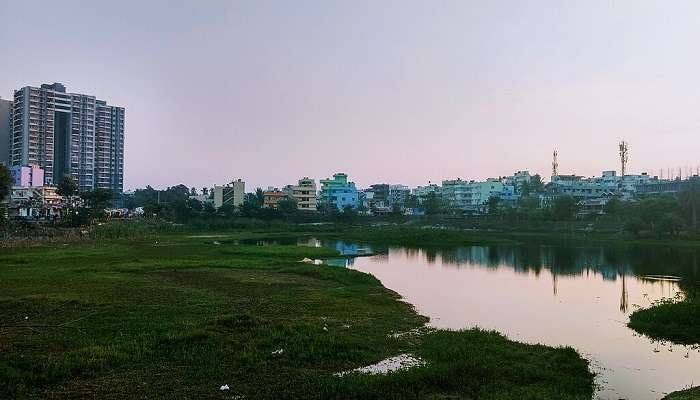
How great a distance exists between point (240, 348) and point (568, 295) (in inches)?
674

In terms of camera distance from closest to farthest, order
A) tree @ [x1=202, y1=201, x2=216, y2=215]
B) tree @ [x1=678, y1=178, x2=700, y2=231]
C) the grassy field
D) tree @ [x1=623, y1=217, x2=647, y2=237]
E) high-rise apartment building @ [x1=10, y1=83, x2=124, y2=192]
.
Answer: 1. the grassy field
2. tree @ [x1=623, y1=217, x2=647, y2=237]
3. tree @ [x1=678, y1=178, x2=700, y2=231]
4. tree @ [x1=202, y1=201, x2=216, y2=215]
5. high-rise apartment building @ [x1=10, y1=83, x2=124, y2=192]

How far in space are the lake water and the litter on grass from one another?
3713 millimetres

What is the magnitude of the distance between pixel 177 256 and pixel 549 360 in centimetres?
2831

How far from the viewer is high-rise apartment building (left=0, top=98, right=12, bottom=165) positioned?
340ft

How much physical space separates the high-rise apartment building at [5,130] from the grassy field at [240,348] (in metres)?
100.0

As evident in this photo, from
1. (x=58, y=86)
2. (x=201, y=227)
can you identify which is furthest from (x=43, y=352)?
(x=58, y=86)

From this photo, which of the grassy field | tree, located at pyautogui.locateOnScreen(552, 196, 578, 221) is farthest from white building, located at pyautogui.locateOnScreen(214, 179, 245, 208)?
the grassy field

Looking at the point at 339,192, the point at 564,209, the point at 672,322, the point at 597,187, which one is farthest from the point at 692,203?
the point at 339,192

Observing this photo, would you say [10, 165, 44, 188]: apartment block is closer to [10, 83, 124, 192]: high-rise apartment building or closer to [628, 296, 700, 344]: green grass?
[10, 83, 124, 192]: high-rise apartment building

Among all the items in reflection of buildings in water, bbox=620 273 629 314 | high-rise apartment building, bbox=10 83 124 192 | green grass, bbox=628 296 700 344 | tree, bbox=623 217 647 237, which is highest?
high-rise apartment building, bbox=10 83 124 192

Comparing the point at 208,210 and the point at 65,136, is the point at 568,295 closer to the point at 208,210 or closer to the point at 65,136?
the point at 208,210

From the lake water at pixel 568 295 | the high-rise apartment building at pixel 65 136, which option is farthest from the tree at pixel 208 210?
the lake water at pixel 568 295

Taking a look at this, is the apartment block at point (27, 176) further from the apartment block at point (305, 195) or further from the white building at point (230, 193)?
the apartment block at point (305, 195)

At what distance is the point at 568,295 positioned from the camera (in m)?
23.4
